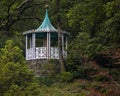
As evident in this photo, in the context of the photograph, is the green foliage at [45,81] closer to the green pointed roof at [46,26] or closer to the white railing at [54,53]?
the white railing at [54,53]

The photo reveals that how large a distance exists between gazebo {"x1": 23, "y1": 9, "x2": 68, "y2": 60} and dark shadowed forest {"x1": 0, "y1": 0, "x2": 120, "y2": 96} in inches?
25.1

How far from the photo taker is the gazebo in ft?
88.4

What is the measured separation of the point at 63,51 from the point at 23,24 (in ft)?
15.3

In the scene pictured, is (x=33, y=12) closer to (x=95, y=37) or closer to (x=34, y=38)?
(x=34, y=38)

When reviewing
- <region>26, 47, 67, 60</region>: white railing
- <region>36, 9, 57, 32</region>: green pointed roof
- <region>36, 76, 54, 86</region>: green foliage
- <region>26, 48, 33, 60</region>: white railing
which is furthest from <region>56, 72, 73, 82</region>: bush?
<region>36, 9, 57, 32</region>: green pointed roof

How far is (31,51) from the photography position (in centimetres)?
2747

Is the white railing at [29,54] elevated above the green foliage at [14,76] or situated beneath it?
elevated above

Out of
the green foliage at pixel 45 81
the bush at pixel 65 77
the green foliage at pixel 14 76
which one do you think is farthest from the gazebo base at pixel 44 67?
the green foliage at pixel 14 76

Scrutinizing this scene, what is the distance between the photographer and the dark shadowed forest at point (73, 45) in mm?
15703

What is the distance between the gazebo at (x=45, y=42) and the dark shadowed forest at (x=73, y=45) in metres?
0.64

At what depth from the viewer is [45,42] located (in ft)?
91.4

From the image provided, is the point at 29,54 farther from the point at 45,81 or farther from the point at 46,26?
the point at 45,81

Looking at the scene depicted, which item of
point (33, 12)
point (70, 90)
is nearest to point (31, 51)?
point (33, 12)

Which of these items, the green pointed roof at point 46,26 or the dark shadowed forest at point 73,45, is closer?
the dark shadowed forest at point 73,45
